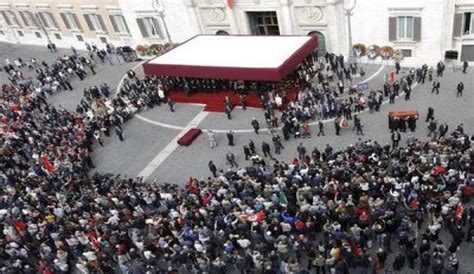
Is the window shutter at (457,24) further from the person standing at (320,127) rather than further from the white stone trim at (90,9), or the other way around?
the white stone trim at (90,9)

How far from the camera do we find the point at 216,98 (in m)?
37.5

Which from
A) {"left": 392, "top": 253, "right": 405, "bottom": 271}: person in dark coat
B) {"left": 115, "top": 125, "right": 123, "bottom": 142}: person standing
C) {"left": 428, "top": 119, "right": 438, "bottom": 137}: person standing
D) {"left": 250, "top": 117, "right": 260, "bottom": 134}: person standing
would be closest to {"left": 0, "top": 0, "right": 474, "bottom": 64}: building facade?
{"left": 428, "top": 119, "right": 438, "bottom": 137}: person standing

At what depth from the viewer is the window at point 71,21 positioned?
175 feet

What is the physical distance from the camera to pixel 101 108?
3744cm

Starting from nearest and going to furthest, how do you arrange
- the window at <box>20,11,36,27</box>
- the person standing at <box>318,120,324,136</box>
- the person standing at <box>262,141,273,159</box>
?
1. the person standing at <box>262,141,273,159</box>
2. the person standing at <box>318,120,324,136</box>
3. the window at <box>20,11,36,27</box>

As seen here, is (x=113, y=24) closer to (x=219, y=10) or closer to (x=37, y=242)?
(x=219, y=10)

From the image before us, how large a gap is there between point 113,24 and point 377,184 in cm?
3866

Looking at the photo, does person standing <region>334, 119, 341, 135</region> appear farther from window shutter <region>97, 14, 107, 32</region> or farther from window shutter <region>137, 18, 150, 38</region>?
window shutter <region>97, 14, 107, 32</region>

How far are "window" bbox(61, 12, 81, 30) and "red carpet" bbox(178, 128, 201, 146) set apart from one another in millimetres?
27909

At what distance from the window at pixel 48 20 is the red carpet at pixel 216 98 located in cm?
2520

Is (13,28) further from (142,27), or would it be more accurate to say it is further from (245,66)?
(245,66)

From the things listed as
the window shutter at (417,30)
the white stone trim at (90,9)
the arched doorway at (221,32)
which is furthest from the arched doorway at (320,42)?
the white stone trim at (90,9)

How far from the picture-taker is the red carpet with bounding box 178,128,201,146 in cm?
3272

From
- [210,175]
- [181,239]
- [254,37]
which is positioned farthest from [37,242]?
[254,37]
